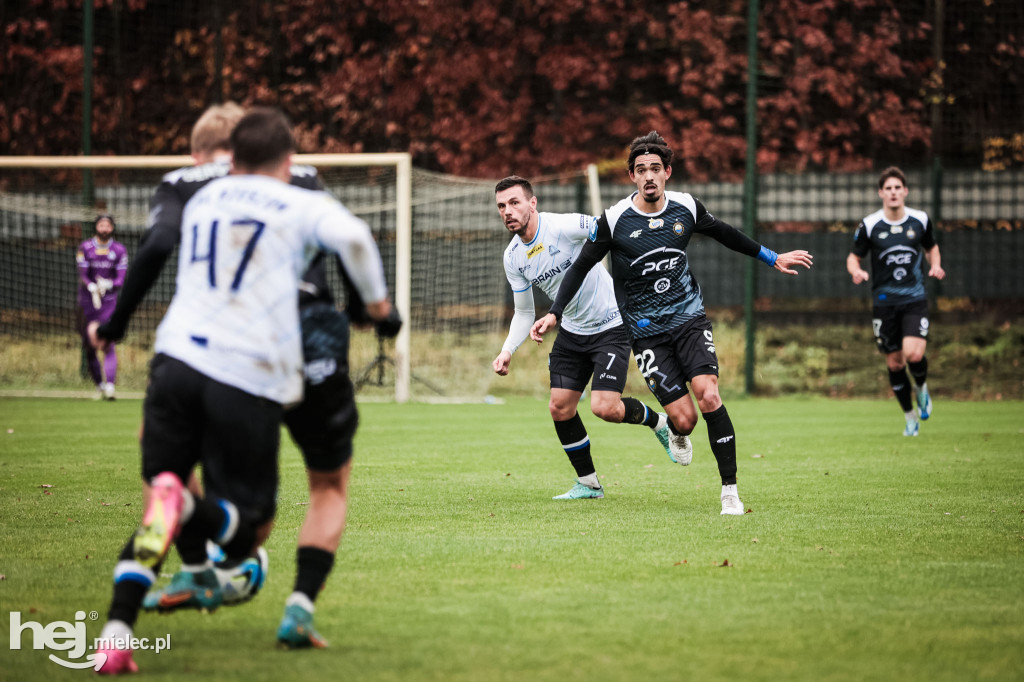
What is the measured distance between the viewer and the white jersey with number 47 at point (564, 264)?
8312mm

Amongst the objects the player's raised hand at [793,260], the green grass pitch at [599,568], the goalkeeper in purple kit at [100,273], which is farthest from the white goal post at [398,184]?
the player's raised hand at [793,260]

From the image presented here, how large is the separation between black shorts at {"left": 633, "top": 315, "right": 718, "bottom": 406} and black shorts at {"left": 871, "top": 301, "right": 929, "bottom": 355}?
202 inches

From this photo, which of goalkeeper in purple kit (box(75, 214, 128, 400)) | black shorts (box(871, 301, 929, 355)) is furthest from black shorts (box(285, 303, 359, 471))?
goalkeeper in purple kit (box(75, 214, 128, 400))

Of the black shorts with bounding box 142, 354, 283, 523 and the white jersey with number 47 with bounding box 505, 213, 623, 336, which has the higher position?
the white jersey with number 47 with bounding box 505, 213, 623, 336

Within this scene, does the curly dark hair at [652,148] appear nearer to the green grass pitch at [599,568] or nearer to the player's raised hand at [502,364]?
the player's raised hand at [502,364]

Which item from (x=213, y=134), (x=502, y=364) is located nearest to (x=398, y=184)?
(x=502, y=364)

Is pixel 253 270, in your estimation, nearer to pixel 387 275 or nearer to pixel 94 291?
pixel 94 291

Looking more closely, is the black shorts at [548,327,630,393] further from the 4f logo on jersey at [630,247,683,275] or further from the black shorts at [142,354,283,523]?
the black shorts at [142,354,283,523]

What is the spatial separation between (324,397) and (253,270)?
601mm

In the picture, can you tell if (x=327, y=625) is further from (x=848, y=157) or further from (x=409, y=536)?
(x=848, y=157)

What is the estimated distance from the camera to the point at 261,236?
389 cm

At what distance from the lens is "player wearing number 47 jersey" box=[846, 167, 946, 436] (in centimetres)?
1202

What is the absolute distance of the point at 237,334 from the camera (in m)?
3.93

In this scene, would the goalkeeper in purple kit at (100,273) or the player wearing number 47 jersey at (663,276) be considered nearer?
the player wearing number 47 jersey at (663,276)
